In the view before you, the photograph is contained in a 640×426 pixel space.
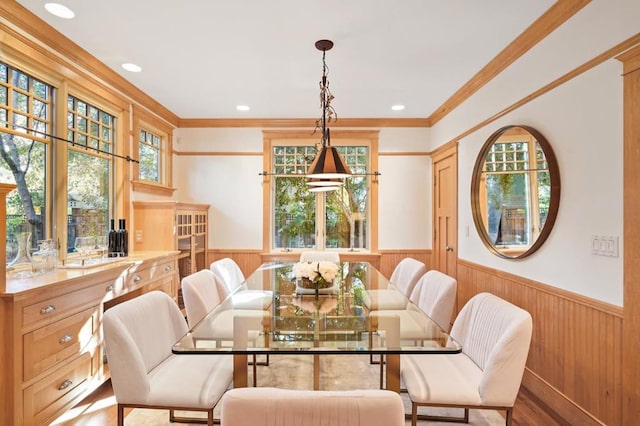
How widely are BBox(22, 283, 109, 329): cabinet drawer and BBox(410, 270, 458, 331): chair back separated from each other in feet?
7.60

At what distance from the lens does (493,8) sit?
2213mm

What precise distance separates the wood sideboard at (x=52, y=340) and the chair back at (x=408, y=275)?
2.36m

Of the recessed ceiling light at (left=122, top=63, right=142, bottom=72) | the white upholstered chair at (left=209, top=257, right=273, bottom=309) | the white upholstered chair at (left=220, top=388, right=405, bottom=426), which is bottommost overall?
the white upholstered chair at (left=209, top=257, right=273, bottom=309)

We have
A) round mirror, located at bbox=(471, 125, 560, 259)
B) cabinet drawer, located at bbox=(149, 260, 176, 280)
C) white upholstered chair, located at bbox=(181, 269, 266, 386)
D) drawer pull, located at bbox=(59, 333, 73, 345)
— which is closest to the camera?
white upholstered chair, located at bbox=(181, 269, 266, 386)

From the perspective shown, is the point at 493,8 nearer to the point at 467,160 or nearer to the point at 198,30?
the point at 467,160

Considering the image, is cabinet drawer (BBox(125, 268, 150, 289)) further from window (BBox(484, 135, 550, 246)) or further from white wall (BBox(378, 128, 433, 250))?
window (BBox(484, 135, 550, 246))

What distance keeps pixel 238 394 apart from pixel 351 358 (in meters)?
2.43

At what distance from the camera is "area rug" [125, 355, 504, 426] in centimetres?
221

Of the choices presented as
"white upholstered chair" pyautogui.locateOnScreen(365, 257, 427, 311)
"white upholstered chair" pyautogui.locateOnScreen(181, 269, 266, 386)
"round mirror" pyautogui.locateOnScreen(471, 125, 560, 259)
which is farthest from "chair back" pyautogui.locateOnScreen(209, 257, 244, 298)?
"round mirror" pyautogui.locateOnScreen(471, 125, 560, 259)

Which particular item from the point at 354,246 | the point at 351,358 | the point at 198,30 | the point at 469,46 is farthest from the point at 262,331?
the point at 354,246

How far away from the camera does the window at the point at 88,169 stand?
2.91 metres

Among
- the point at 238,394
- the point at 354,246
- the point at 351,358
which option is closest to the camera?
the point at 238,394

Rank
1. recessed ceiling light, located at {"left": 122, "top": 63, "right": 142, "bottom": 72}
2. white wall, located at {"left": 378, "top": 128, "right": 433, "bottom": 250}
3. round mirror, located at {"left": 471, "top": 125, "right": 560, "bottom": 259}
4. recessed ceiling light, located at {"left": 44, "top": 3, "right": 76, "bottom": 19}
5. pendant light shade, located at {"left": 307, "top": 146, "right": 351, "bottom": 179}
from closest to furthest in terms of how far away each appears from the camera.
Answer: recessed ceiling light, located at {"left": 44, "top": 3, "right": 76, "bottom": 19}
round mirror, located at {"left": 471, "top": 125, "right": 560, "bottom": 259}
pendant light shade, located at {"left": 307, "top": 146, "right": 351, "bottom": 179}
recessed ceiling light, located at {"left": 122, "top": 63, "right": 142, "bottom": 72}
white wall, located at {"left": 378, "top": 128, "right": 433, "bottom": 250}

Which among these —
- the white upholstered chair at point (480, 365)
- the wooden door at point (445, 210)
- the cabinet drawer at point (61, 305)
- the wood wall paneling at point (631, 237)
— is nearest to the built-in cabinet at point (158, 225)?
the cabinet drawer at point (61, 305)
